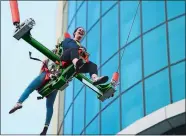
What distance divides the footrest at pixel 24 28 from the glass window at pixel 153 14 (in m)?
16.0

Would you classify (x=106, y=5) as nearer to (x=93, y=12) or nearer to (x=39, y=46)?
(x=93, y=12)

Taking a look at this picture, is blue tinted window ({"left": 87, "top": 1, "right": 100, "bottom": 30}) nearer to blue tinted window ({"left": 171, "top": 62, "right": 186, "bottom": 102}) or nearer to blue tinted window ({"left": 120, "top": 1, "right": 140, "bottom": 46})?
blue tinted window ({"left": 120, "top": 1, "right": 140, "bottom": 46})

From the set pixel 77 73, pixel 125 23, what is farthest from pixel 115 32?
pixel 77 73

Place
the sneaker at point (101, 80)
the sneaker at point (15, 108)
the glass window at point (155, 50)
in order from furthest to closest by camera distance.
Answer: the glass window at point (155, 50) → the sneaker at point (15, 108) → the sneaker at point (101, 80)

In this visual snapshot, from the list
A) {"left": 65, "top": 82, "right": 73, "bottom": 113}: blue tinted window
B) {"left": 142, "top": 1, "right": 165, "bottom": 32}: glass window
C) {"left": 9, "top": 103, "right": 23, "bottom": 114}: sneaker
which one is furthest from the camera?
{"left": 65, "top": 82, "right": 73, "bottom": 113}: blue tinted window

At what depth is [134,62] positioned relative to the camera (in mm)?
28766

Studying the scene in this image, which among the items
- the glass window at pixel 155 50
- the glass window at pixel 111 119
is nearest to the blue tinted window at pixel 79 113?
the glass window at pixel 111 119

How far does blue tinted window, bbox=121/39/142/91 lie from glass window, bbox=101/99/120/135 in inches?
36.7

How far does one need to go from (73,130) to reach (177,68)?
25.0ft

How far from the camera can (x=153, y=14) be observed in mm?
29203

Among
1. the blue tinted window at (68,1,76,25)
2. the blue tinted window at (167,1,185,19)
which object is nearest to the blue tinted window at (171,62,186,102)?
the blue tinted window at (167,1,185,19)

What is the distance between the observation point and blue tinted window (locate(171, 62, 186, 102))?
26203mm

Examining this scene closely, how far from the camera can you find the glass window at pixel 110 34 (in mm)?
30734

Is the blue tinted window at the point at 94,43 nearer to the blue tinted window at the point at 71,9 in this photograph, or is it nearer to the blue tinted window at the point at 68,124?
the blue tinted window at the point at 68,124
